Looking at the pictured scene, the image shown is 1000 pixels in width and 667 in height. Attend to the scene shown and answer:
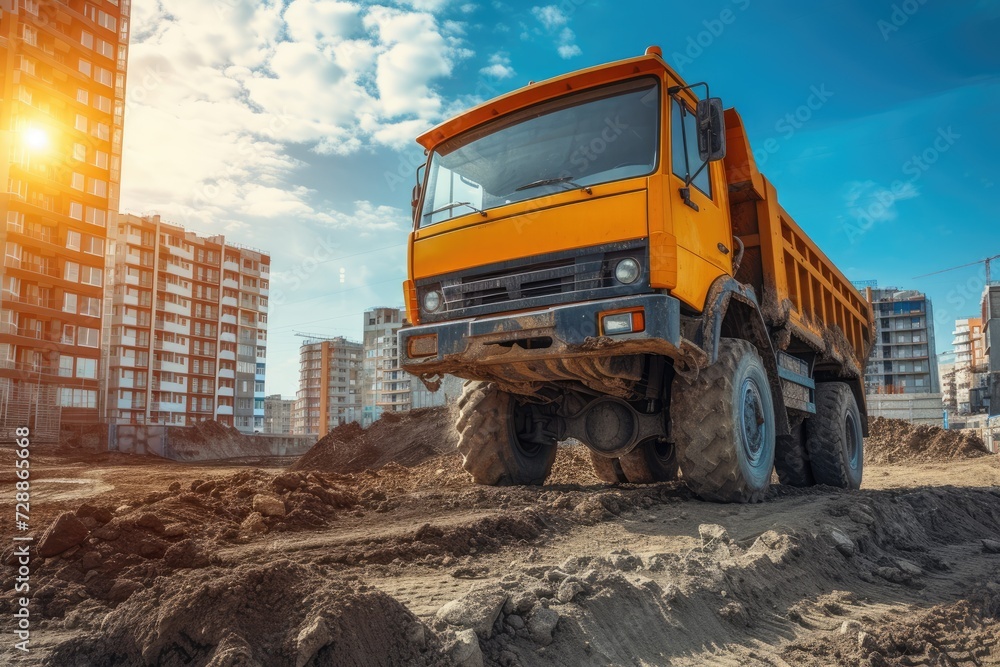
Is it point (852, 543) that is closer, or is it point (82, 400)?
point (852, 543)

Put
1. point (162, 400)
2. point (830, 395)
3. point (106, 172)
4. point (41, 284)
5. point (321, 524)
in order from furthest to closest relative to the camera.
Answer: point (162, 400) → point (106, 172) → point (41, 284) → point (830, 395) → point (321, 524)

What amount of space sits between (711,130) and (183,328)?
7511 centimetres

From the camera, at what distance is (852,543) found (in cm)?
496

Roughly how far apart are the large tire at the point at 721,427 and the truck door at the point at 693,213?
62 centimetres

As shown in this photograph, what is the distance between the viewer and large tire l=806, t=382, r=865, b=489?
848cm

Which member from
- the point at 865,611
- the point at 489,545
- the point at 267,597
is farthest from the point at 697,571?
the point at 267,597

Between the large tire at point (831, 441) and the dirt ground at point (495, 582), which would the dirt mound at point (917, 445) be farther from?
the dirt ground at point (495, 582)

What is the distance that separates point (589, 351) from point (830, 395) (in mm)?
5229

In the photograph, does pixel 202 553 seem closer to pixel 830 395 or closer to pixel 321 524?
pixel 321 524

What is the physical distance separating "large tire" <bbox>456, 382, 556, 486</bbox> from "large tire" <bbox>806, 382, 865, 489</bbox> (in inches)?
154

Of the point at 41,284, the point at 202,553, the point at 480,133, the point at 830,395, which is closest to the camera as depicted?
the point at 202,553

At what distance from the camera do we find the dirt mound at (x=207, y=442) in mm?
39562

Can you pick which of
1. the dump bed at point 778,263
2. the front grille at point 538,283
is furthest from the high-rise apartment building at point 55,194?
the dump bed at point 778,263

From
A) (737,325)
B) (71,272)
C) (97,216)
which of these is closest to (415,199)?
(737,325)
